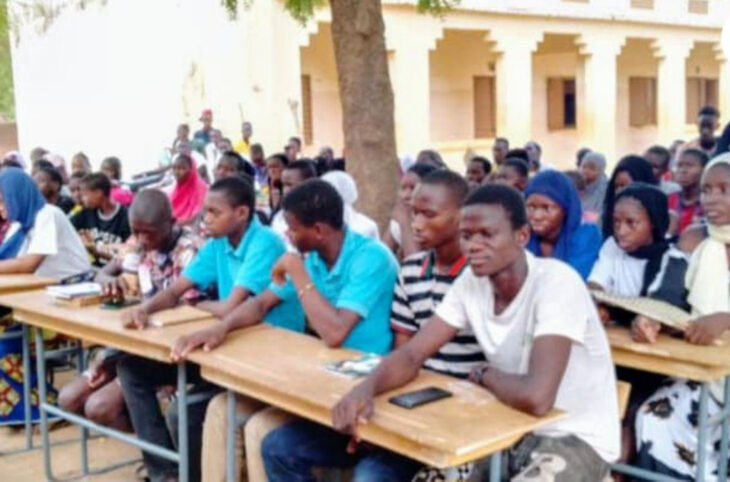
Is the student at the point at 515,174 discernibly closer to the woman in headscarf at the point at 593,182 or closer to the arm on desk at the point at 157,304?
the woman in headscarf at the point at 593,182

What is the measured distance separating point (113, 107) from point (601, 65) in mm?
9527

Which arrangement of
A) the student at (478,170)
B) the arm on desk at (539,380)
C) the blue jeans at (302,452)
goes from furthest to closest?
the student at (478,170) → the blue jeans at (302,452) → the arm on desk at (539,380)

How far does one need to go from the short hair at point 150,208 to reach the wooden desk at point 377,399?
3.02 feet

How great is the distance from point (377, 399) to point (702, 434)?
1198 millimetres

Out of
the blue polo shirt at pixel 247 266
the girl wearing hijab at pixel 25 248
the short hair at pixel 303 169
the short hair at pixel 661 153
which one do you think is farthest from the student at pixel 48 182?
the short hair at pixel 661 153

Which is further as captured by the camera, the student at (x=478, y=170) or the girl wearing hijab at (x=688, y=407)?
the student at (x=478, y=170)

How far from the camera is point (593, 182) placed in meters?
7.71

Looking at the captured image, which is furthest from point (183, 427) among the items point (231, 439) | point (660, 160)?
point (660, 160)

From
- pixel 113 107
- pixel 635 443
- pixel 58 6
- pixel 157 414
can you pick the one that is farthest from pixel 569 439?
pixel 58 6

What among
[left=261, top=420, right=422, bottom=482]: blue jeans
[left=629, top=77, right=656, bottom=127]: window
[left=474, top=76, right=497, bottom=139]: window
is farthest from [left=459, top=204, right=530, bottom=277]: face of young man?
[left=629, top=77, right=656, bottom=127]: window

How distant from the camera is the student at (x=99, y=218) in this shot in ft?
20.1

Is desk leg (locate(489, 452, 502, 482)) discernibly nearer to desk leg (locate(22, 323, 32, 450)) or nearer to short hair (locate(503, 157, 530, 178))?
desk leg (locate(22, 323, 32, 450))

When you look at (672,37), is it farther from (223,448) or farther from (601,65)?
(223,448)

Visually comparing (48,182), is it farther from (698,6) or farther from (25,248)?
Answer: (698,6)
